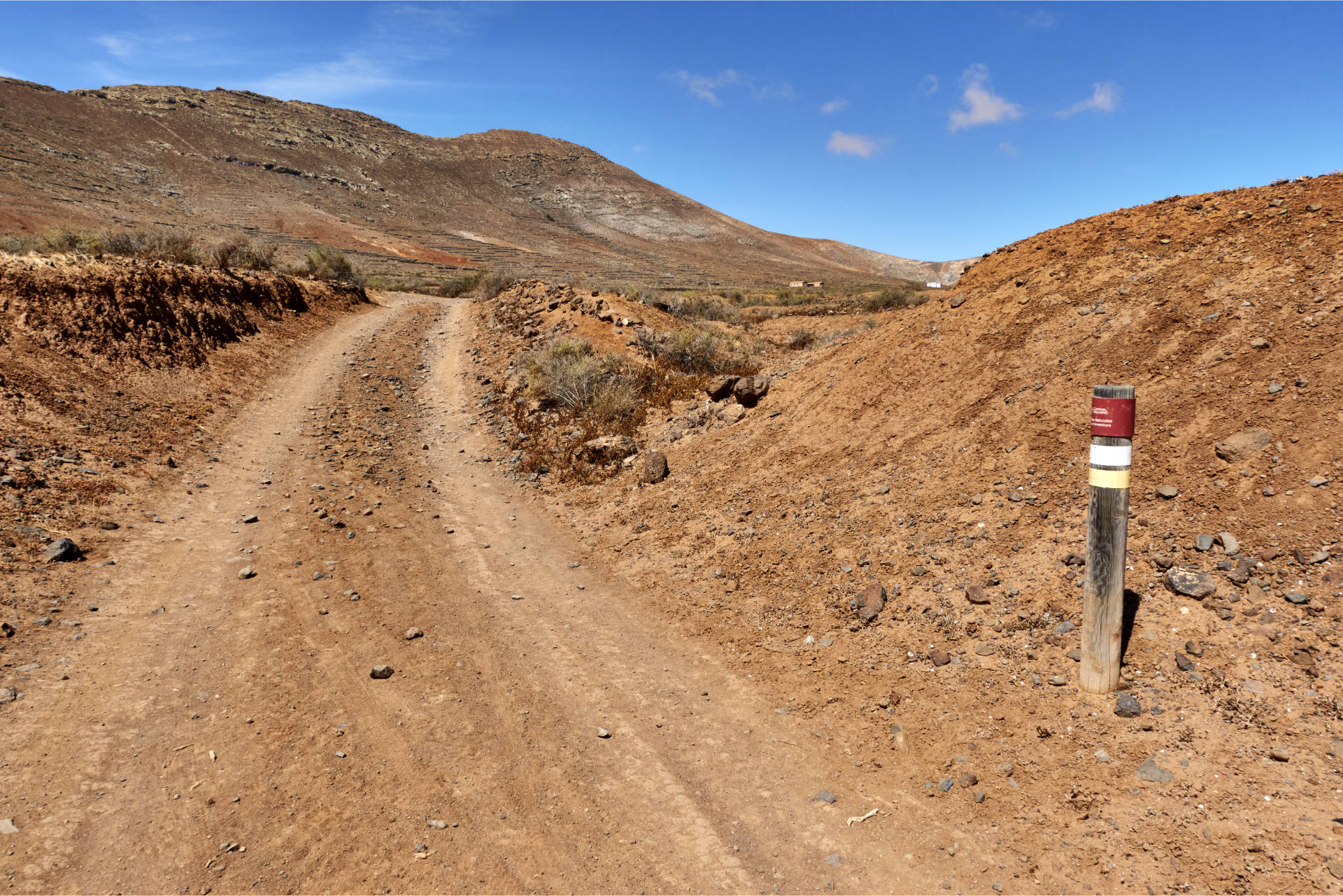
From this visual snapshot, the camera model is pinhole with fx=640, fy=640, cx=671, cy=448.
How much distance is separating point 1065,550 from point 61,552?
8.91 metres

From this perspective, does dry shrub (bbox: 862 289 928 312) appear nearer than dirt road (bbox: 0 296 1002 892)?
No

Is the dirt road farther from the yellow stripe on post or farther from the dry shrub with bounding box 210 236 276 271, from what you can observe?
the dry shrub with bounding box 210 236 276 271

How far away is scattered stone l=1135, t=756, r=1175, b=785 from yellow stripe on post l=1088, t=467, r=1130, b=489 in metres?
1.46

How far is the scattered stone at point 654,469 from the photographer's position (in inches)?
354

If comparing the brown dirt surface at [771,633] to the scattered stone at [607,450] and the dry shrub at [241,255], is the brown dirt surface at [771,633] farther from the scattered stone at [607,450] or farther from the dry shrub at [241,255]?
the dry shrub at [241,255]

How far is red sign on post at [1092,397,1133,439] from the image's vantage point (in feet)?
11.8

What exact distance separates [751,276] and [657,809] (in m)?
71.2

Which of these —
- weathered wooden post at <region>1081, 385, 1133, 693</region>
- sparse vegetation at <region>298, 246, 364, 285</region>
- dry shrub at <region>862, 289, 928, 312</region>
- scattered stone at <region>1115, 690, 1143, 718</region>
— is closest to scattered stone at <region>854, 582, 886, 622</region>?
weathered wooden post at <region>1081, 385, 1133, 693</region>

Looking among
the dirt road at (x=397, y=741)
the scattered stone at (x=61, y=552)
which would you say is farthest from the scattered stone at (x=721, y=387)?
the scattered stone at (x=61, y=552)

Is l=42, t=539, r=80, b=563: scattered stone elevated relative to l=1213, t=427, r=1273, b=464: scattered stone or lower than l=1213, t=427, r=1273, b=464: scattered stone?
lower

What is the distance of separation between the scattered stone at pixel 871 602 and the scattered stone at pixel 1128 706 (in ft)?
5.71

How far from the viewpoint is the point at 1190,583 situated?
4160 mm

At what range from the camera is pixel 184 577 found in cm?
621

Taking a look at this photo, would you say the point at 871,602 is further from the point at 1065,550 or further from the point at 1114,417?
the point at 1114,417
